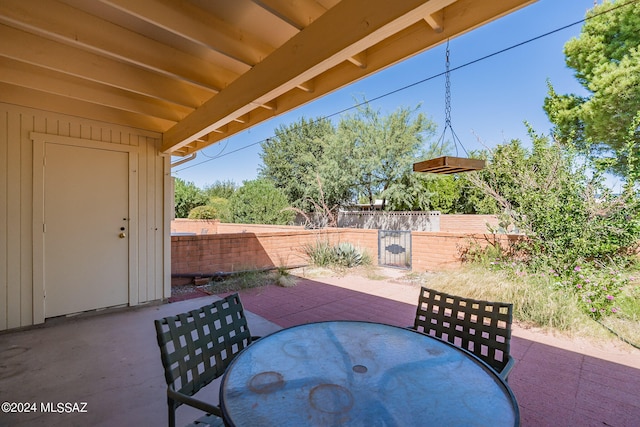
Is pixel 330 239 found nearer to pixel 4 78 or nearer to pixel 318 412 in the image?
pixel 4 78

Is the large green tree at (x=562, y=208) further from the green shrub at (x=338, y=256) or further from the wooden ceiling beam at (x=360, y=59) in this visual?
the wooden ceiling beam at (x=360, y=59)

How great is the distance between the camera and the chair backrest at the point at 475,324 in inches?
68.0

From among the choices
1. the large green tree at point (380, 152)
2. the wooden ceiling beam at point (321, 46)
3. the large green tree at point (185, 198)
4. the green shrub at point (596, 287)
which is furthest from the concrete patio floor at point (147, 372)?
the large green tree at point (185, 198)

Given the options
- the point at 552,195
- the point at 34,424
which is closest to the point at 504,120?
the point at 552,195

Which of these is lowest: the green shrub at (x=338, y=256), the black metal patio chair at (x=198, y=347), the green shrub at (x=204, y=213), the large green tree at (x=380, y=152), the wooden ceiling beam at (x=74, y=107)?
the green shrub at (x=338, y=256)

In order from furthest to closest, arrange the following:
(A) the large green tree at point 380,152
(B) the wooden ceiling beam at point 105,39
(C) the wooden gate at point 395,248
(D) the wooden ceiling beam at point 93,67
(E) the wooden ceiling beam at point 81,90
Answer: (A) the large green tree at point 380,152, (C) the wooden gate at point 395,248, (E) the wooden ceiling beam at point 81,90, (D) the wooden ceiling beam at point 93,67, (B) the wooden ceiling beam at point 105,39

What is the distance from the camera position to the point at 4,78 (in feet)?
9.26

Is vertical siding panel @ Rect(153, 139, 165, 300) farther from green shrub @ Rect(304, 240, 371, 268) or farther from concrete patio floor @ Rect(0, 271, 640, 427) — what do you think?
green shrub @ Rect(304, 240, 371, 268)

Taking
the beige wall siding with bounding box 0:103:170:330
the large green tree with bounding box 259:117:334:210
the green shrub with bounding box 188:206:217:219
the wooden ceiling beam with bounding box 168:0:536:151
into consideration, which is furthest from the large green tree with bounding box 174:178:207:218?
the wooden ceiling beam with bounding box 168:0:536:151

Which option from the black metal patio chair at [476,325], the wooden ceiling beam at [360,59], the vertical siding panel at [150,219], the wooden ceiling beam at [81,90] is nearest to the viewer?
the black metal patio chair at [476,325]

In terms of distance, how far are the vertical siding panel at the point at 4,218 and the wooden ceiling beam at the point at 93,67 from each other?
4.46ft

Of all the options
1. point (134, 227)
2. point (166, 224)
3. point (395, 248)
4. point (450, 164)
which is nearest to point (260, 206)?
point (395, 248)

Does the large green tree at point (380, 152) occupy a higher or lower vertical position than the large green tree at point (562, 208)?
higher

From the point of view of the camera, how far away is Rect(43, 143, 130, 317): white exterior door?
358cm
